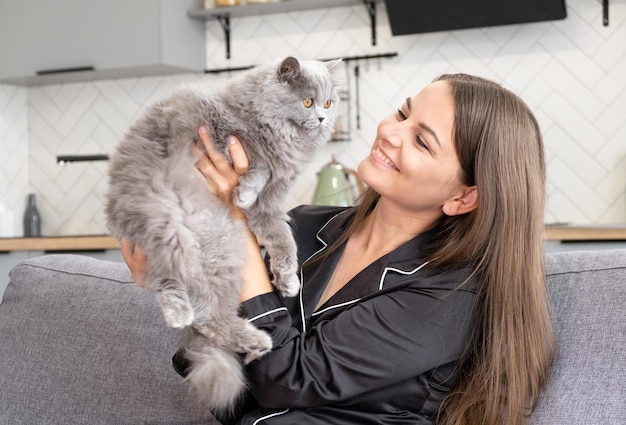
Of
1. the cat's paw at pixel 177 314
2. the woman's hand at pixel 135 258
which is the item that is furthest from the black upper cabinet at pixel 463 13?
the cat's paw at pixel 177 314

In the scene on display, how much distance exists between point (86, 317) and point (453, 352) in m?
1.01

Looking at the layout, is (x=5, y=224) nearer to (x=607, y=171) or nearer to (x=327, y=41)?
(x=327, y=41)

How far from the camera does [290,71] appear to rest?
142cm

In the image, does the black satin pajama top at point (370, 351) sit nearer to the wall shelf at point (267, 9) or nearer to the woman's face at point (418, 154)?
the woman's face at point (418, 154)

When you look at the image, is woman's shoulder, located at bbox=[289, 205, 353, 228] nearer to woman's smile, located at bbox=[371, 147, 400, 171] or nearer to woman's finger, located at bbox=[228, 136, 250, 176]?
woman's smile, located at bbox=[371, 147, 400, 171]

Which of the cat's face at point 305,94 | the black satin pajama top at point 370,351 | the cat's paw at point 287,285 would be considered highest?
the cat's face at point 305,94

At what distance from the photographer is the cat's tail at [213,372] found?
4.39ft

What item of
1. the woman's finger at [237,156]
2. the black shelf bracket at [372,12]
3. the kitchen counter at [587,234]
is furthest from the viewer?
the black shelf bracket at [372,12]

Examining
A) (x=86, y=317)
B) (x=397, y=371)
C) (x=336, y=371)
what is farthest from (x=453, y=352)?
(x=86, y=317)

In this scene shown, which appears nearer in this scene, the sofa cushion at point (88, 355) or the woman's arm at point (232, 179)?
the woman's arm at point (232, 179)

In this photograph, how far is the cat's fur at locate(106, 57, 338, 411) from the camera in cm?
130

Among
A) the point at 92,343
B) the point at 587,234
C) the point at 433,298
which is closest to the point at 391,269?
the point at 433,298

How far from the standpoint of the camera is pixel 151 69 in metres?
3.96

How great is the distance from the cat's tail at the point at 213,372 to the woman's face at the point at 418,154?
0.46 metres
